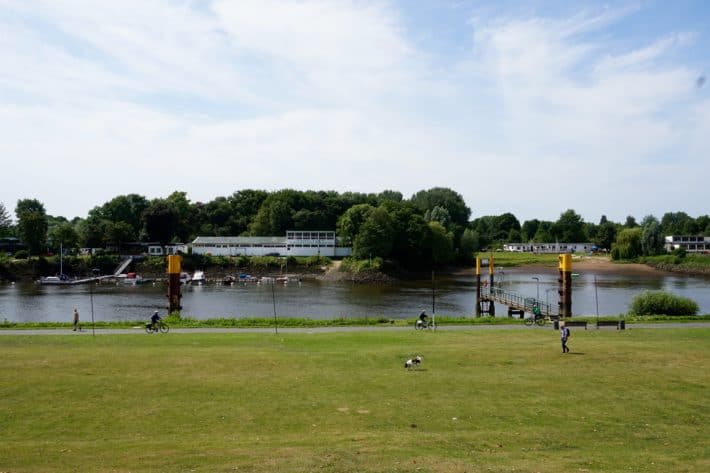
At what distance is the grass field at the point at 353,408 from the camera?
15.9 m

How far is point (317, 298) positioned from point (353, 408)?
233ft

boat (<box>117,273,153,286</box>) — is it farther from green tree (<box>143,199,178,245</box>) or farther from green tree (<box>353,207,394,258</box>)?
green tree (<box>353,207,394,258</box>)

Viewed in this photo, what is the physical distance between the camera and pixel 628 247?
16650cm

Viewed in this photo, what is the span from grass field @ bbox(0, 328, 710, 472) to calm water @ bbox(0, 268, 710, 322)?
3228 centimetres

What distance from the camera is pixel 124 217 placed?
164m

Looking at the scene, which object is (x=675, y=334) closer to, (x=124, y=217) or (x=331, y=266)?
(x=331, y=266)

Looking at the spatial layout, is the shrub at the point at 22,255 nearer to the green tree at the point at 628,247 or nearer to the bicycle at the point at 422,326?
the bicycle at the point at 422,326

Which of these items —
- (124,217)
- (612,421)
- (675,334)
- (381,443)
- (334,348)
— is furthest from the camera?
(124,217)

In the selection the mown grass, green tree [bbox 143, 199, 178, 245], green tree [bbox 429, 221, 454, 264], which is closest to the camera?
the mown grass

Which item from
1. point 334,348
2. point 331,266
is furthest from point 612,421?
point 331,266

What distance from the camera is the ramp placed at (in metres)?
137

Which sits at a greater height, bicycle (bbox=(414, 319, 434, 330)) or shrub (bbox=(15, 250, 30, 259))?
shrub (bbox=(15, 250, 30, 259))

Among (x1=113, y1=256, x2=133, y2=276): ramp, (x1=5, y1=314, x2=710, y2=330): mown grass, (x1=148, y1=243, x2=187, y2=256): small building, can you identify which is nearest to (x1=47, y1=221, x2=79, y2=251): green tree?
(x1=113, y1=256, x2=133, y2=276): ramp

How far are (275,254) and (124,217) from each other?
45417mm
